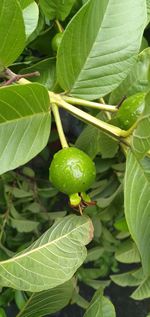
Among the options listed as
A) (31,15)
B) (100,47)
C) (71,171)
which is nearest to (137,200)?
(71,171)

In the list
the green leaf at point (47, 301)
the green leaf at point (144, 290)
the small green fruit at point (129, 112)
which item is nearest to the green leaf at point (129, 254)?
the green leaf at point (144, 290)

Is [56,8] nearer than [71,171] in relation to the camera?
No

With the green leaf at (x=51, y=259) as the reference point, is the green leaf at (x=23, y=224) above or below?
below

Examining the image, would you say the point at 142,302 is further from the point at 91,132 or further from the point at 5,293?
the point at 91,132

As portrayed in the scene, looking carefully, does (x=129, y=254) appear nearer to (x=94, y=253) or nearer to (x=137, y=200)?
(x=94, y=253)

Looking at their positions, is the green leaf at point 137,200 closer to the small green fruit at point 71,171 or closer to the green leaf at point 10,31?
the small green fruit at point 71,171

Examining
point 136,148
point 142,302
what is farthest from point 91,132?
point 142,302
